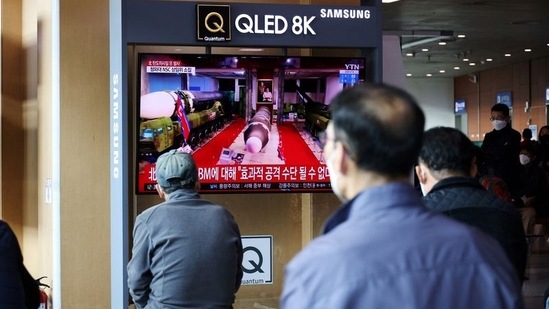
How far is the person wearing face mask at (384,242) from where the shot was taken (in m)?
1.49

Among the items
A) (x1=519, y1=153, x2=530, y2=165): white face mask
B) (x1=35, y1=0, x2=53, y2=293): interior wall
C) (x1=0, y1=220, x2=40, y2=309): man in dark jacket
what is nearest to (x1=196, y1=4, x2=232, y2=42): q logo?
(x1=35, y1=0, x2=53, y2=293): interior wall

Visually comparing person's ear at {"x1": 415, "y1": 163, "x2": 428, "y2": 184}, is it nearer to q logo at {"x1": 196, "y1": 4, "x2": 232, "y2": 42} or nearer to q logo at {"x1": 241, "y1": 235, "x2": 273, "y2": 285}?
q logo at {"x1": 196, "y1": 4, "x2": 232, "y2": 42}

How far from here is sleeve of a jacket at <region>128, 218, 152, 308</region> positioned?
3557 mm

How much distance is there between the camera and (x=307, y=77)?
238 inches

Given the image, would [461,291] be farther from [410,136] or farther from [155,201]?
[155,201]

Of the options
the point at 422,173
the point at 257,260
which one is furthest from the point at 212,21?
the point at 422,173

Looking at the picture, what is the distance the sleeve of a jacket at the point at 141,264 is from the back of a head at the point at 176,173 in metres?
0.20

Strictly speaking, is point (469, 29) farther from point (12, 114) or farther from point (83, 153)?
point (83, 153)

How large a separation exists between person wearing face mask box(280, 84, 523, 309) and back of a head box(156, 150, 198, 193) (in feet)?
6.64

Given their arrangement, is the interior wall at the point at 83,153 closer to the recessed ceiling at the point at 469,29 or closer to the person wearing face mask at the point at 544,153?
the person wearing face mask at the point at 544,153

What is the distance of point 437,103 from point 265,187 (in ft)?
91.9

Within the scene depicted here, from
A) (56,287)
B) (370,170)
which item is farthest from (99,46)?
(370,170)

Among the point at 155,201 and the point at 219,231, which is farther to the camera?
the point at 155,201

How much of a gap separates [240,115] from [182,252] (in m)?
2.55
